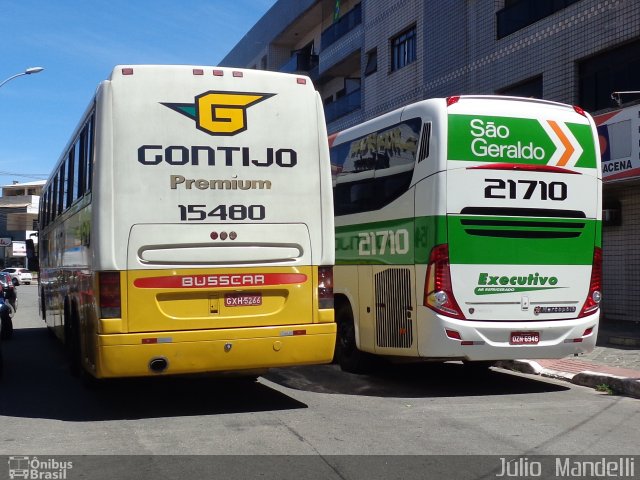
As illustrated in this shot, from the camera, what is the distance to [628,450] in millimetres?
6133

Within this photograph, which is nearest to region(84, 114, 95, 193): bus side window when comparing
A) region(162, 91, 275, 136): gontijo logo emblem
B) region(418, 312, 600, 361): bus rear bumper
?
region(162, 91, 275, 136): gontijo logo emblem

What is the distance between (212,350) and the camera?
722 centimetres

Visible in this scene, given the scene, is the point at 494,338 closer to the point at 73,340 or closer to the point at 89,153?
the point at 89,153

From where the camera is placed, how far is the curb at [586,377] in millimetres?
8609

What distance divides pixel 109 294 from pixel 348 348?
4.30 m

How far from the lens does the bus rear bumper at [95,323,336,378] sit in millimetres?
6965

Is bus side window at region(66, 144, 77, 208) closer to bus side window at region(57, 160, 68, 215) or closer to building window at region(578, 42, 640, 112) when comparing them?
bus side window at region(57, 160, 68, 215)

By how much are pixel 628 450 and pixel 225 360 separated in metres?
3.74

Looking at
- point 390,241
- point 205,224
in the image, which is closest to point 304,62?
point 390,241

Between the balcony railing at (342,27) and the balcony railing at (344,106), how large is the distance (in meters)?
2.52

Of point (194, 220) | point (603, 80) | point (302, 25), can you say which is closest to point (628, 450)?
point (194, 220)

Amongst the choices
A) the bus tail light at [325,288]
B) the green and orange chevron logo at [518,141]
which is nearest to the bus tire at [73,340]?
the bus tail light at [325,288]
